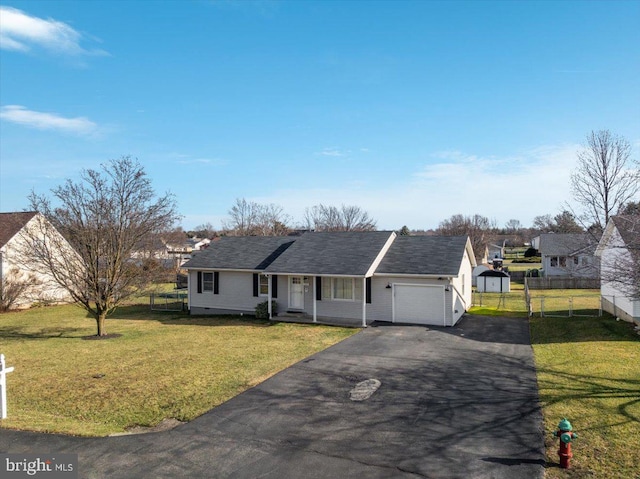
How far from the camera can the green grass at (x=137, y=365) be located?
9.66 metres

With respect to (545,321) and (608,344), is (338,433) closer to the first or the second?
(608,344)

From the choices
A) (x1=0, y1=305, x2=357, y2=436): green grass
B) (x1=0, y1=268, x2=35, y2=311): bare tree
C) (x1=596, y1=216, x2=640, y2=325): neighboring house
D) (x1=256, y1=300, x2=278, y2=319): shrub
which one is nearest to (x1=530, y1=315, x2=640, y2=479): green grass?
(x1=596, y1=216, x2=640, y2=325): neighboring house

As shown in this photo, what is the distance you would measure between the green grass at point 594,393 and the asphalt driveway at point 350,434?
487mm

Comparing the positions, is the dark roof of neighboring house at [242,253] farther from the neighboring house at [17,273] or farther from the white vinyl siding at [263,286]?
the neighboring house at [17,273]

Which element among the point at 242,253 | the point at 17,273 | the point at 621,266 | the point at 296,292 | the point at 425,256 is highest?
the point at 242,253

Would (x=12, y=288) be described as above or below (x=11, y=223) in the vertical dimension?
below

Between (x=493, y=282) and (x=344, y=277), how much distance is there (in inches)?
847

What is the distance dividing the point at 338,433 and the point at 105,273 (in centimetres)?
1493

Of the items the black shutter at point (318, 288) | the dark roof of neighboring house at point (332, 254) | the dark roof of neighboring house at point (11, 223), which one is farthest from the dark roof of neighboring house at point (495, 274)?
the dark roof of neighboring house at point (11, 223)

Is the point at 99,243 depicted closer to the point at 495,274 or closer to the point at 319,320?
the point at 319,320

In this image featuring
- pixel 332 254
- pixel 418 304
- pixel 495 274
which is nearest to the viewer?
pixel 418 304

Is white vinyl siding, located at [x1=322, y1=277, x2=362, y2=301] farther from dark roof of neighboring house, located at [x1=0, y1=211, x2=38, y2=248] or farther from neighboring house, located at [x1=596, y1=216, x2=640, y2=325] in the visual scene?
dark roof of neighboring house, located at [x1=0, y1=211, x2=38, y2=248]

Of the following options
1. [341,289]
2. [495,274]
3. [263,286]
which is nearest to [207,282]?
[263,286]

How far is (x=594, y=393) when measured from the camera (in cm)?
1028
